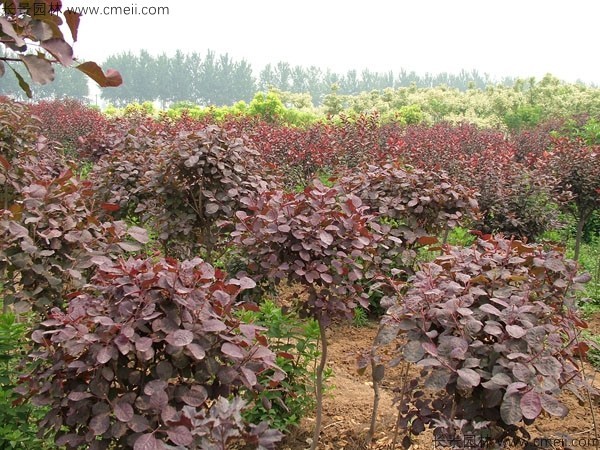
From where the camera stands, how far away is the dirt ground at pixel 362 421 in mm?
2871

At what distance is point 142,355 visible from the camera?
155 cm

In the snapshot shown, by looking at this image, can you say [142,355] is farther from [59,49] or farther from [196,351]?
[59,49]

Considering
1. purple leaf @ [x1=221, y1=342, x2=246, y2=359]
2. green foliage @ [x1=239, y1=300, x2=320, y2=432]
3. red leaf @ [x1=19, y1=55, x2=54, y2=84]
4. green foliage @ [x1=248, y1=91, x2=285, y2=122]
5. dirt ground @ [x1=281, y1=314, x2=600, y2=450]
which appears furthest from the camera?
green foliage @ [x1=248, y1=91, x2=285, y2=122]

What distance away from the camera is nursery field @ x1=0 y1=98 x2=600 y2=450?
1604 mm

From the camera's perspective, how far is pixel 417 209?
11.7 feet

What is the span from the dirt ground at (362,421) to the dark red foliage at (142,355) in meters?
1.10

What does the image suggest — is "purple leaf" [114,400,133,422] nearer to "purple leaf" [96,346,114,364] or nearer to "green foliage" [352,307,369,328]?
"purple leaf" [96,346,114,364]

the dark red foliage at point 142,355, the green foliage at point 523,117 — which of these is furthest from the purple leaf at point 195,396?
the green foliage at point 523,117

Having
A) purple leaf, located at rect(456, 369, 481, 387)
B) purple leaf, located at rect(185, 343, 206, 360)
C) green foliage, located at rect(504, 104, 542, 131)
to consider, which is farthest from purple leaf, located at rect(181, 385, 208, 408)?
green foliage, located at rect(504, 104, 542, 131)

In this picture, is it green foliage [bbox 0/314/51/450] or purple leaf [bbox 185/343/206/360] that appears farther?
green foliage [bbox 0/314/51/450]

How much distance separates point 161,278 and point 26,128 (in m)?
3.14

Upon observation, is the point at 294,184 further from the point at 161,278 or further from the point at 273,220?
the point at 161,278

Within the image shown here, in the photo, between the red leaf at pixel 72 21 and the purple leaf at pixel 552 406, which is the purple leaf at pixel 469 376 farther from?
the red leaf at pixel 72 21

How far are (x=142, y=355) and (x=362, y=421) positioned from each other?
1.93 metres
